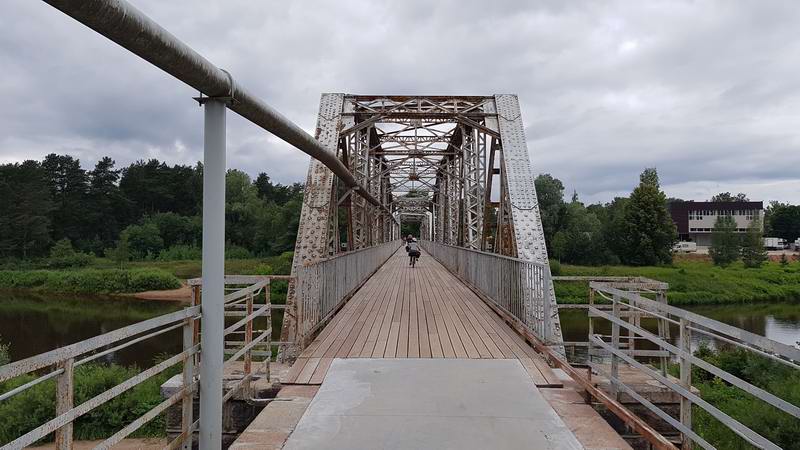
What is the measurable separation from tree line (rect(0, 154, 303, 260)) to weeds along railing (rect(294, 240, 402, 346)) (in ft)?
126

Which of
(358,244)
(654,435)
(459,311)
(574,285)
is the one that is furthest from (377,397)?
(574,285)

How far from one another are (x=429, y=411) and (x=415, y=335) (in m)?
2.62

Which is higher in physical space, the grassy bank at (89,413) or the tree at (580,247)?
the tree at (580,247)

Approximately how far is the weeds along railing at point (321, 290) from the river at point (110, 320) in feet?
35.4

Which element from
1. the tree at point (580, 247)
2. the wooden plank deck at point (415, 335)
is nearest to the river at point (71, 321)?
the wooden plank deck at point (415, 335)

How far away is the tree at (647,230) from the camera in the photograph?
41156 mm

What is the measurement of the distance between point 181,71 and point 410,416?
101 inches

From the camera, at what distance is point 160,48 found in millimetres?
2035

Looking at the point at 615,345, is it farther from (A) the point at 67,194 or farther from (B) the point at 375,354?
(A) the point at 67,194

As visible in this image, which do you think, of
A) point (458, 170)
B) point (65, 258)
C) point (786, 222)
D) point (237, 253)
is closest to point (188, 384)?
point (458, 170)

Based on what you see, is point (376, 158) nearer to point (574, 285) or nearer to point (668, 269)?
point (574, 285)

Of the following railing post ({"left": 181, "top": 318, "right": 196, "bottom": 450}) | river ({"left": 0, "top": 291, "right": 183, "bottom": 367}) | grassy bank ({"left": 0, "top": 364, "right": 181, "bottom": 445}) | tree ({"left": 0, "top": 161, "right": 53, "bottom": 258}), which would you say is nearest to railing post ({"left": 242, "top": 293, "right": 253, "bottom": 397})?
railing post ({"left": 181, "top": 318, "right": 196, "bottom": 450})

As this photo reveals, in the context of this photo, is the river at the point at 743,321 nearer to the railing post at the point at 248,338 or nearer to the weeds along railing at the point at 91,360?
the railing post at the point at 248,338

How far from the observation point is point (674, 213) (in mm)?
67875
